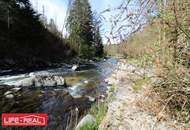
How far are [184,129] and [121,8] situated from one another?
1534 mm

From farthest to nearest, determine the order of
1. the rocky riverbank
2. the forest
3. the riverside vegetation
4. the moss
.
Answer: the forest < the moss < the rocky riverbank < the riverside vegetation

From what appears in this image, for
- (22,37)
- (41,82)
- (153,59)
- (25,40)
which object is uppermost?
(22,37)

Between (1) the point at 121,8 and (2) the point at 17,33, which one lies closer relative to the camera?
(1) the point at 121,8

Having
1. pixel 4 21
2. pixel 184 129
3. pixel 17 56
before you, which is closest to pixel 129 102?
pixel 184 129

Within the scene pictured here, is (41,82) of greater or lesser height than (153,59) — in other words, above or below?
below

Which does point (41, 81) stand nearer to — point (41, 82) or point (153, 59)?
point (41, 82)

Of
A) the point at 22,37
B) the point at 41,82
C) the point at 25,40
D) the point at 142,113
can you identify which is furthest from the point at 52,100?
the point at 25,40

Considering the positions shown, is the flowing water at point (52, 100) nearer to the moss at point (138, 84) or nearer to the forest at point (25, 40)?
the moss at point (138, 84)

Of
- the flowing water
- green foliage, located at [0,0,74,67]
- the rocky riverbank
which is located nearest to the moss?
the rocky riverbank

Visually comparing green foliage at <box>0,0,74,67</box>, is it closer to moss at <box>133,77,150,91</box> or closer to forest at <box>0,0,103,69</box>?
forest at <box>0,0,103,69</box>

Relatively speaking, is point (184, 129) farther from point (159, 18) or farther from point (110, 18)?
point (110, 18)

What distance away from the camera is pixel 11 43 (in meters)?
24.8

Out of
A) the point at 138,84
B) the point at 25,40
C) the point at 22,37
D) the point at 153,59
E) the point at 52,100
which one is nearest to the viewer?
the point at 153,59

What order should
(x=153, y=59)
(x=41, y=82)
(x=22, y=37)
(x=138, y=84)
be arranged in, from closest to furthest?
(x=153, y=59), (x=138, y=84), (x=41, y=82), (x=22, y=37)
